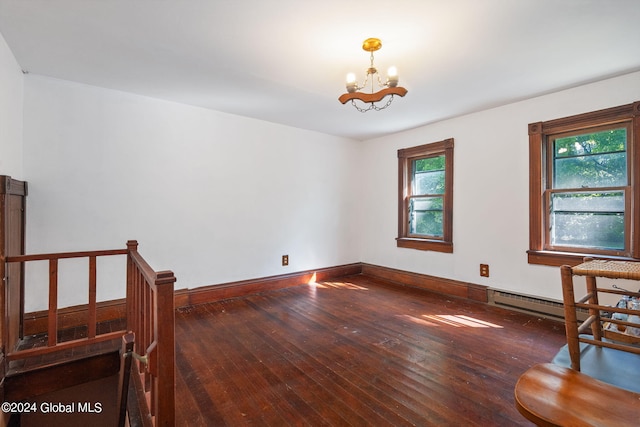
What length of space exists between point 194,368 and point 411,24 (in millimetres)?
2808

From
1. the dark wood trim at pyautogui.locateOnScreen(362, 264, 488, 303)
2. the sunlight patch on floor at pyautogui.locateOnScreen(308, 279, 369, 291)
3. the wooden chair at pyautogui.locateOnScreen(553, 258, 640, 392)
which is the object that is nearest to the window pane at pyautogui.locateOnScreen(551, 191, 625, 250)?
the dark wood trim at pyautogui.locateOnScreen(362, 264, 488, 303)

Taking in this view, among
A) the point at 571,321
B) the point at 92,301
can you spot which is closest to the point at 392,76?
the point at 571,321

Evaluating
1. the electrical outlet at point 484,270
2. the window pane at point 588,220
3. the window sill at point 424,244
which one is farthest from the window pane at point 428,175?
the window pane at point 588,220

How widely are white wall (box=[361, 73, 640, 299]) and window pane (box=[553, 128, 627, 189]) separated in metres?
0.28

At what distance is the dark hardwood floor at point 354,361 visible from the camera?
164cm

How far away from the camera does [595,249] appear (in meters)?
2.83

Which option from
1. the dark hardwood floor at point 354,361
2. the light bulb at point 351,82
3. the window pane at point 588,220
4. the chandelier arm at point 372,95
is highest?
the light bulb at point 351,82

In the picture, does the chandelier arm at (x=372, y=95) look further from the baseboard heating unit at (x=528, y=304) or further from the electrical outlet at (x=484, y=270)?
the baseboard heating unit at (x=528, y=304)

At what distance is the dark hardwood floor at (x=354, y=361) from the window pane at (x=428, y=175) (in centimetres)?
160

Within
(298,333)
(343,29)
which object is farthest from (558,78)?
(298,333)

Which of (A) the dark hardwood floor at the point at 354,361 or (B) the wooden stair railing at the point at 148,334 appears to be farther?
(A) the dark hardwood floor at the point at 354,361

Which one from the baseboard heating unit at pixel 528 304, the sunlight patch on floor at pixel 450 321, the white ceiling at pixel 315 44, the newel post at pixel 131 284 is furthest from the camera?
the baseboard heating unit at pixel 528 304

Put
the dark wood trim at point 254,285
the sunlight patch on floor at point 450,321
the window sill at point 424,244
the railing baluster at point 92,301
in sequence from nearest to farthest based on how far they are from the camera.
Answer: the railing baluster at point 92,301, the sunlight patch on floor at point 450,321, the dark wood trim at point 254,285, the window sill at point 424,244

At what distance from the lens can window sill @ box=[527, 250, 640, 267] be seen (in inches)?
111
